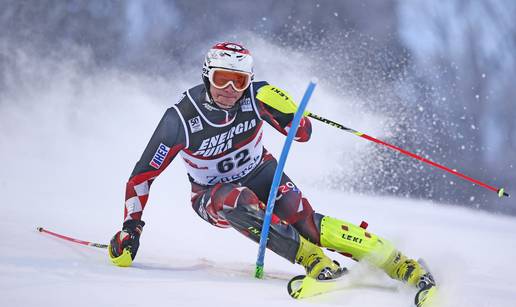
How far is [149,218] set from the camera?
639cm

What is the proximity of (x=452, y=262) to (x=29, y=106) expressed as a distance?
834 cm

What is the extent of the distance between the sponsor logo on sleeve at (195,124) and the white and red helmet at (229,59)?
0.25 metres

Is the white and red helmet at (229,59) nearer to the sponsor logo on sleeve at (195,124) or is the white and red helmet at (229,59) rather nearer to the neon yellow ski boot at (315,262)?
the sponsor logo on sleeve at (195,124)

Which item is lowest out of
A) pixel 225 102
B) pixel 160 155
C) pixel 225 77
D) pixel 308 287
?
pixel 308 287

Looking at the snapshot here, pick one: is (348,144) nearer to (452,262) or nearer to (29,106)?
(29,106)

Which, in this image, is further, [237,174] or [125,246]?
[237,174]

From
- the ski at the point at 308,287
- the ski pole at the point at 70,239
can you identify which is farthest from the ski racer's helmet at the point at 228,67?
the ski pole at the point at 70,239

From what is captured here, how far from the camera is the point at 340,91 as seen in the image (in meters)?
10.5

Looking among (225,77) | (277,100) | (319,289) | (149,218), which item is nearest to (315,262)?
(319,289)

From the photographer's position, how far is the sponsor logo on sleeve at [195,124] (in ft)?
12.9

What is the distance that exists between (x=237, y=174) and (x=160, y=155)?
51 centimetres

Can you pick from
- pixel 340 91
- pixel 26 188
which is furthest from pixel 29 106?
pixel 340 91

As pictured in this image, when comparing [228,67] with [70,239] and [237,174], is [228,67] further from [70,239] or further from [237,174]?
[70,239]

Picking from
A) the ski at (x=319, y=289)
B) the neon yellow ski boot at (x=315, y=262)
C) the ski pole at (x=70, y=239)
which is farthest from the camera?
the ski pole at (x=70, y=239)
